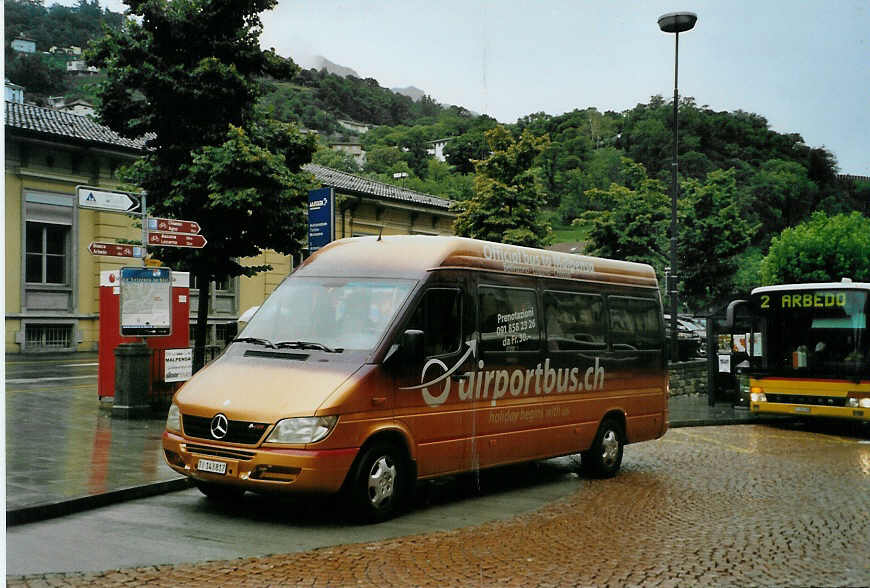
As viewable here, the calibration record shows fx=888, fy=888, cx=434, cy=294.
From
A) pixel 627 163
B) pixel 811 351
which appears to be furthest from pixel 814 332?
pixel 627 163

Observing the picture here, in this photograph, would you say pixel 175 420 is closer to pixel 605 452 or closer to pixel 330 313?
pixel 330 313

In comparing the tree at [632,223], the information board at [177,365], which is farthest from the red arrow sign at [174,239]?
the tree at [632,223]

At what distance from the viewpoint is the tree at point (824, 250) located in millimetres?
47188

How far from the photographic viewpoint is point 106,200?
1252cm

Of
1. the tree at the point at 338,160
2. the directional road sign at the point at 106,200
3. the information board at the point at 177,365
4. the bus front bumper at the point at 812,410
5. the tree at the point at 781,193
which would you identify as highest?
the tree at the point at 338,160

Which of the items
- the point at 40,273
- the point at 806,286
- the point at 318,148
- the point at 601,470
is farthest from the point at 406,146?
the point at 601,470

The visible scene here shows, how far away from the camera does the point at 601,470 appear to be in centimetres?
1070

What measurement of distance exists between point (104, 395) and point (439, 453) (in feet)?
29.6

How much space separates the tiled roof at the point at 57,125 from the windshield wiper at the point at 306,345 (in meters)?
22.4

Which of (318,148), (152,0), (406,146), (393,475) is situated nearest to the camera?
(393,475)

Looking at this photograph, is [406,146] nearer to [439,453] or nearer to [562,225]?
[562,225]

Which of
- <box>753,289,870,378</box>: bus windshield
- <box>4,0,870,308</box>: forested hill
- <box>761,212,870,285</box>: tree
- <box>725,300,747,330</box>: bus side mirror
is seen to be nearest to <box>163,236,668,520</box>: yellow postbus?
<box>725,300,747,330</box>: bus side mirror

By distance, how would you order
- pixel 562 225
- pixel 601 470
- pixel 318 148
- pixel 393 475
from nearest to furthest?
pixel 393 475
pixel 601 470
pixel 318 148
pixel 562 225

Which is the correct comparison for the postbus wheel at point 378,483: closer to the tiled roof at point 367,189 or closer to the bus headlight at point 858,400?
the bus headlight at point 858,400
